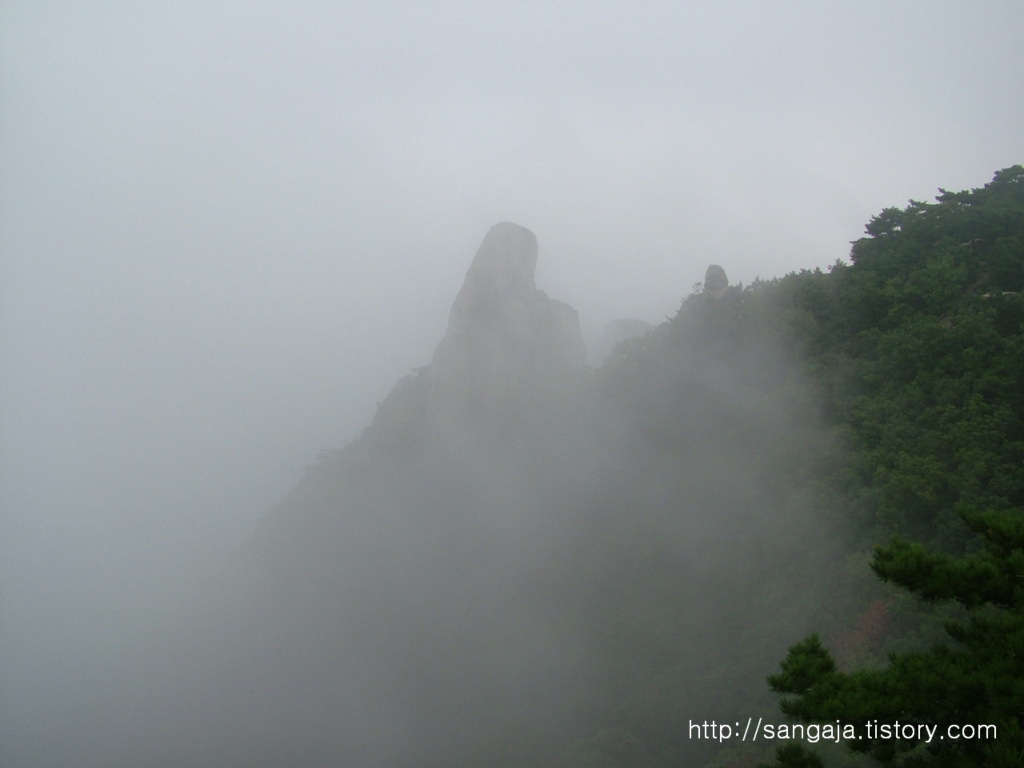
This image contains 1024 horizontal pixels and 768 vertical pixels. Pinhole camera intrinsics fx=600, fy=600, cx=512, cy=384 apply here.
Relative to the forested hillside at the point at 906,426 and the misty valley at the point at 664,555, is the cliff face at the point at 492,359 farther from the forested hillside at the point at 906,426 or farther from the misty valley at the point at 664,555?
the forested hillside at the point at 906,426

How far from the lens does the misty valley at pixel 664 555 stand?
34.7 ft

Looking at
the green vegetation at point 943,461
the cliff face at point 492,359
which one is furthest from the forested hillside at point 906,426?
the cliff face at point 492,359

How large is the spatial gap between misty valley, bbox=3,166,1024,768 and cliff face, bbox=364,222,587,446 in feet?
0.80

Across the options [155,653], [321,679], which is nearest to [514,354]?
[321,679]

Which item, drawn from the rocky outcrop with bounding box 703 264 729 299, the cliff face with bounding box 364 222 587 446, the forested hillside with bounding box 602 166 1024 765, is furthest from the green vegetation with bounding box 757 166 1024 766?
the cliff face with bounding box 364 222 587 446

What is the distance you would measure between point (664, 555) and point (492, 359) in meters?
19.3

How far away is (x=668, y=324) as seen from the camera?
27.5m

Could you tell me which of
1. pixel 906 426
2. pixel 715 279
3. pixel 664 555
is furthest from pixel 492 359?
pixel 906 426

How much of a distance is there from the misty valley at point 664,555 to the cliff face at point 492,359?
0.80ft

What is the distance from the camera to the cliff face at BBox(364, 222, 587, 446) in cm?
3525

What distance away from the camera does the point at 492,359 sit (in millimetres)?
37688

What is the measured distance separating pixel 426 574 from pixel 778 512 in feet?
57.6

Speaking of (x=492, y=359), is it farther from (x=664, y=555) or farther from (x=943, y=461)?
(x=943, y=461)

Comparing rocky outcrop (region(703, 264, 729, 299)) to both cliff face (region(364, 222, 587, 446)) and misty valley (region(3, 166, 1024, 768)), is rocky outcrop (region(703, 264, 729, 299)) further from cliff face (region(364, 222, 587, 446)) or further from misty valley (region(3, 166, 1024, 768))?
cliff face (region(364, 222, 587, 446))
